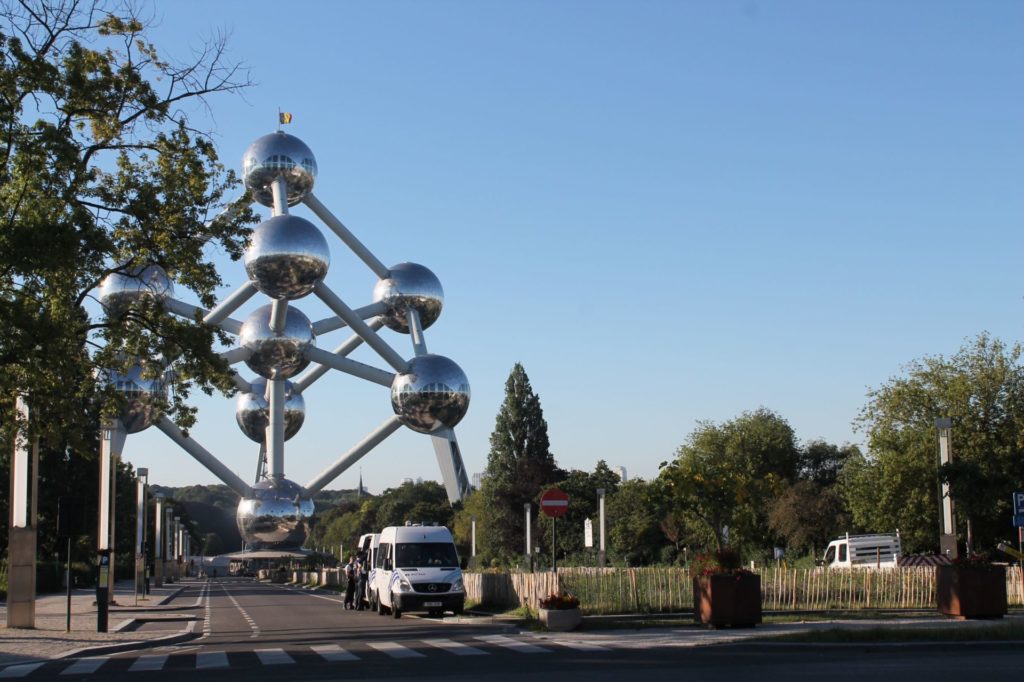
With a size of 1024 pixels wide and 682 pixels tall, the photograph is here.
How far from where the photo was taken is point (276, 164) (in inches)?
2172

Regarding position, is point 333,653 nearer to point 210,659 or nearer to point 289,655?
point 289,655

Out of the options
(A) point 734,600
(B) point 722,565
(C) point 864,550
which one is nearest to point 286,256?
(C) point 864,550

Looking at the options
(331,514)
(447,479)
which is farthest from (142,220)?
(331,514)

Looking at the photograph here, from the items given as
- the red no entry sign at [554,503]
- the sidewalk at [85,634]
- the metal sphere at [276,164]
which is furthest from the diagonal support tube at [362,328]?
the red no entry sign at [554,503]

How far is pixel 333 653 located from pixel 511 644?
282cm

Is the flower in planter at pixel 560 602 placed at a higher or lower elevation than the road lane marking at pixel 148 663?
higher

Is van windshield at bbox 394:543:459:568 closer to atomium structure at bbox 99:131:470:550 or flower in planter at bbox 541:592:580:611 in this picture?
flower in planter at bbox 541:592:580:611

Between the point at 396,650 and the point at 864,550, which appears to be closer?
the point at 396,650

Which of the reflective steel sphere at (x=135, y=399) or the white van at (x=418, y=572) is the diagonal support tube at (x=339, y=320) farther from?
the white van at (x=418, y=572)

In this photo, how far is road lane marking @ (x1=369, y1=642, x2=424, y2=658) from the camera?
1796 cm

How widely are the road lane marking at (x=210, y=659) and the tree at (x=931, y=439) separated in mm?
34178

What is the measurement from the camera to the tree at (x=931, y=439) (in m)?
47.6

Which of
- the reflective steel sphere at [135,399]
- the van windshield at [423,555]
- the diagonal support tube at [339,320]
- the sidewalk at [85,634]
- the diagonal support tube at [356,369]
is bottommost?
the sidewalk at [85,634]

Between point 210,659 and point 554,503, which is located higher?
point 554,503
